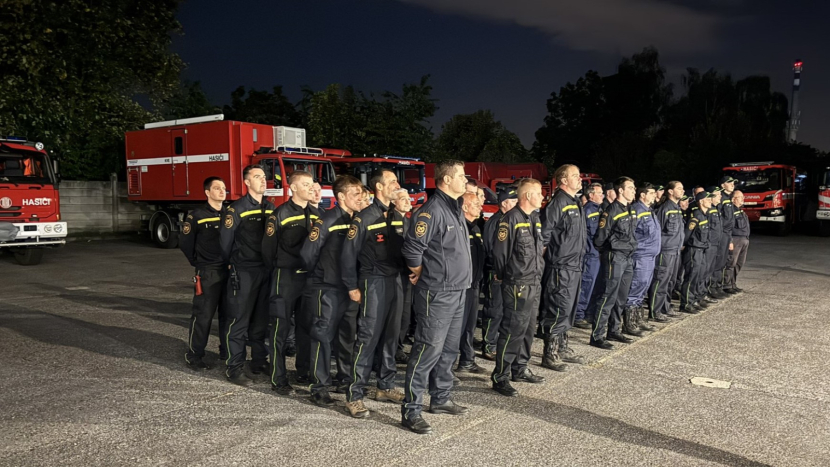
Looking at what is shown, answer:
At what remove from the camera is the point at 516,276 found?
217 inches

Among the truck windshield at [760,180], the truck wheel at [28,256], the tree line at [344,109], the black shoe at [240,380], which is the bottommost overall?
the black shoe at [240,380]

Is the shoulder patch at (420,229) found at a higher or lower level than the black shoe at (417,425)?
higher

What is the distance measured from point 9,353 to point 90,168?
52.9ft

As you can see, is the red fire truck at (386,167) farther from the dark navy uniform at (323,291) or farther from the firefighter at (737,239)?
the dark navy uniform at (323,291)

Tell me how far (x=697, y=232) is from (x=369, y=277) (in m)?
6.03

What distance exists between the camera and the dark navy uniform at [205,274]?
20.2 feet

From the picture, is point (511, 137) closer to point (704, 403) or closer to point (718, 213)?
point (718, 213)

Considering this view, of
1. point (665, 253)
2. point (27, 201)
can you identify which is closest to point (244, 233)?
point (665, 253)

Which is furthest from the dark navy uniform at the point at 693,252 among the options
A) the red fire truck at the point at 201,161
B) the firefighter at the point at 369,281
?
the red fire truck at the point at 201,161

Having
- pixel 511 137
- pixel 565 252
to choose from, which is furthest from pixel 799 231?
pixel 565 252

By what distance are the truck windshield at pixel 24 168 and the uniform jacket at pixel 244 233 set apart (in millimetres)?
9715

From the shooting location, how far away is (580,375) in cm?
608

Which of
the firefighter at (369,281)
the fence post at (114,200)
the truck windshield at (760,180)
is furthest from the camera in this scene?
the truck windshield at (760,180)

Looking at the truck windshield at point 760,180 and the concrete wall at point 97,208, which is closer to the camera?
the concrete wall at point 97,208
